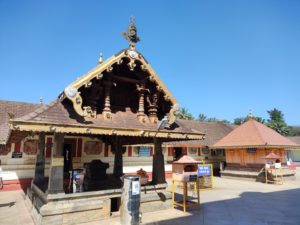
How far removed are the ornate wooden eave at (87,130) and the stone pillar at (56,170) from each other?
65 cm

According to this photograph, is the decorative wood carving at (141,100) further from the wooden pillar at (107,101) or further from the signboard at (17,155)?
the signboard at (17,155)

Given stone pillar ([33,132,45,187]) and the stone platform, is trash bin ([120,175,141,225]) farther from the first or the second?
stone pillar ([33,132,45,187])

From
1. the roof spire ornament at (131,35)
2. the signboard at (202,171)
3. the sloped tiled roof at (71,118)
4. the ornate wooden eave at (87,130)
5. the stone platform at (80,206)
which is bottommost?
the stone platform at (80,206)

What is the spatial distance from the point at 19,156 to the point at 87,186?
7195mm

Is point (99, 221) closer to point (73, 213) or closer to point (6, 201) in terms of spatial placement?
point (73, 213)

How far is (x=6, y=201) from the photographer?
10406 mm

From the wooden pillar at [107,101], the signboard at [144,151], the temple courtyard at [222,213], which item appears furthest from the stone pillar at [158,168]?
the signboard at [144,151]

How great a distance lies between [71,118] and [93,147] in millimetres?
9735

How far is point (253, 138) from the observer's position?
19.2m

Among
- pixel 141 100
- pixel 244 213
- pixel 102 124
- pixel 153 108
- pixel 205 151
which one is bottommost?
pixel 244 213

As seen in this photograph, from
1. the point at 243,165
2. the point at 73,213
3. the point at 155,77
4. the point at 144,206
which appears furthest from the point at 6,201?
the point at 243,165

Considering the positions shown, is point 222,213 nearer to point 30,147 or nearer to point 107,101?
point 107,101

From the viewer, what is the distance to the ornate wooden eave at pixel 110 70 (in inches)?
267

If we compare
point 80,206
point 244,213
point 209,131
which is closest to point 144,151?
point 209,131
